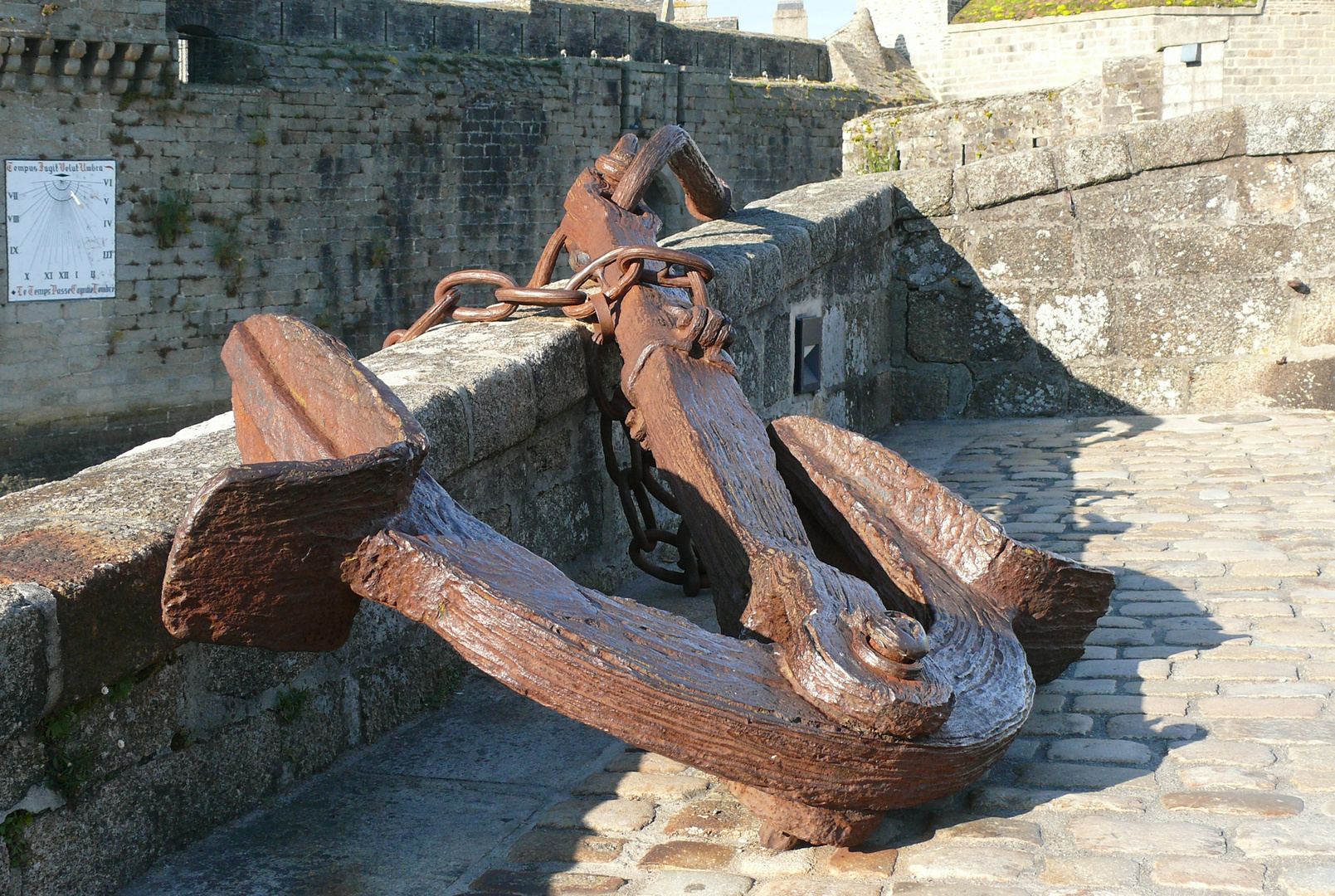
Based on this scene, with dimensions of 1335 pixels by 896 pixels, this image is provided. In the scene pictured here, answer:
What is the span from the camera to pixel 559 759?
2.46m

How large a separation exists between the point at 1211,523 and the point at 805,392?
1.65 metres

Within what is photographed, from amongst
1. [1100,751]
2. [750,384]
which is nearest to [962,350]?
[750,384]

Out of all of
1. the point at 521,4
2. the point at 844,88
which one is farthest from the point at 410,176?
the point at 844,88

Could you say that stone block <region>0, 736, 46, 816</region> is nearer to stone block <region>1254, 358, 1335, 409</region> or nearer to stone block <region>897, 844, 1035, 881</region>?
stone block <region>897, 844, 1035, 881</region>

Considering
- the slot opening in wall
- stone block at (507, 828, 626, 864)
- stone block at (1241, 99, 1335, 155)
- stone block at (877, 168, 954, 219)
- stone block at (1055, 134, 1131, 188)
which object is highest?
stone block at (1241, 99, 1335, 155)

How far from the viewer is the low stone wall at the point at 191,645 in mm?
1723

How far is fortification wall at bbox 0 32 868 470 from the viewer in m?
16.2

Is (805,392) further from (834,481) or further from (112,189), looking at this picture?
(112,189)

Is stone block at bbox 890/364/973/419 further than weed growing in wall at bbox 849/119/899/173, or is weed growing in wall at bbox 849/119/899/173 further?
weed growing in wall at bbox 849/119/899/173

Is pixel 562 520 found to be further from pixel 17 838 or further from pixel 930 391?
pixel 930 391

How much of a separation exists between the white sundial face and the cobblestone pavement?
1500cm

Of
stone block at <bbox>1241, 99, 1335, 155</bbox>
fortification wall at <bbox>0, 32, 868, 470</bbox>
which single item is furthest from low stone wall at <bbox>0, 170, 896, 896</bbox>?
fortification wall at <bbox>0, 32, 868, 470</bbox>

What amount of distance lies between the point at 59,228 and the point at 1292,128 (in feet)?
47.9

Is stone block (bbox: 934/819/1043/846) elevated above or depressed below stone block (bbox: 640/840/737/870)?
above
